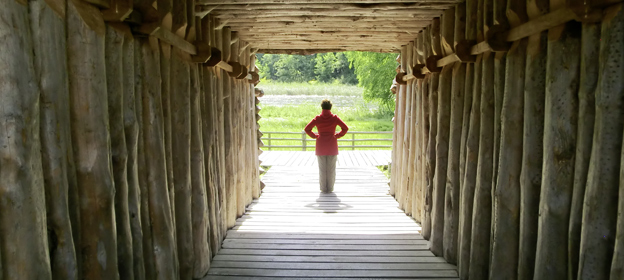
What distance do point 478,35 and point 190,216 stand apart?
3366mm

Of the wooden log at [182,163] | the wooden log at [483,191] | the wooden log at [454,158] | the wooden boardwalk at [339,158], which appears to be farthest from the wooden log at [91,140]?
the wooden boardwalk at [339,158]

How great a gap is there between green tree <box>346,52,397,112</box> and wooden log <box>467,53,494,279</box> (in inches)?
618

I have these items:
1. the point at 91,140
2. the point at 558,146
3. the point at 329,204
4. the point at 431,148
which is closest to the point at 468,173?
the point at 431,148

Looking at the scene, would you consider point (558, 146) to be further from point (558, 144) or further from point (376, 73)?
point (376, 73)

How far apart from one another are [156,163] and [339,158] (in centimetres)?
1102

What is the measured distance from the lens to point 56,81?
249cm

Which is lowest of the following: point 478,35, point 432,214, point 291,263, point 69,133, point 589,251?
point 291,263

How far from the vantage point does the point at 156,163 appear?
3.84 m

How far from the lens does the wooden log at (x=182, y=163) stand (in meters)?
4.56

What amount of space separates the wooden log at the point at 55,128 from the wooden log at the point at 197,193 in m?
2.36

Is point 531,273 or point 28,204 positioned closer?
point 28,204

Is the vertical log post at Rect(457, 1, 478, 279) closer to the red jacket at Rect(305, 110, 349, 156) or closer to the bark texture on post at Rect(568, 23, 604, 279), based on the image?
the bark texture on post at Rect(568, 23, 604, 279)

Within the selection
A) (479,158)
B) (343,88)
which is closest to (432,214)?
(479,158)

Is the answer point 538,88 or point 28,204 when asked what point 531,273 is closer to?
point 538,88
